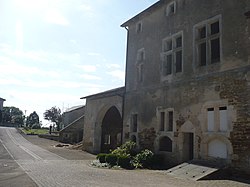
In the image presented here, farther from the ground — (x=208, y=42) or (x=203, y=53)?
(x=208, y=42)

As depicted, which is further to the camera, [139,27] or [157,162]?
[139,27]

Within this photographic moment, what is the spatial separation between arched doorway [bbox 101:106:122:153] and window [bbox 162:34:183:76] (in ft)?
30.1

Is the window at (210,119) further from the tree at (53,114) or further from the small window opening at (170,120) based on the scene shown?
the tree at (53,114)

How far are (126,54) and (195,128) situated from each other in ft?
29.2

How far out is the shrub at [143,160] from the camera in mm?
13734

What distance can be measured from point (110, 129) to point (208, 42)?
14.0 meters

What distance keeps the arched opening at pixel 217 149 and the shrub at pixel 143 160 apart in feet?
11.0

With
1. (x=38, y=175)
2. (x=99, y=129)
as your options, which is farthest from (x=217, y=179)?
(x=99, y=129)

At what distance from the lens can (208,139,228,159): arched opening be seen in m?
11.0

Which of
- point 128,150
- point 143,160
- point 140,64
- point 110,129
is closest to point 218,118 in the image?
point 143,160

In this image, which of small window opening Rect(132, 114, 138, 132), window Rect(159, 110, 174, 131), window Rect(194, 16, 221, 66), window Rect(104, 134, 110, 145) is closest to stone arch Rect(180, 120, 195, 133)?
window Rect(159, 110, 174, 131)

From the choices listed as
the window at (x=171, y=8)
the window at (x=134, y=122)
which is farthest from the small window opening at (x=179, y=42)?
the window at (x=134, y=122)

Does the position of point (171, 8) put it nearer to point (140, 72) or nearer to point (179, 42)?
point (179, 42)

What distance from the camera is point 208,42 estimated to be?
12.6 metres
